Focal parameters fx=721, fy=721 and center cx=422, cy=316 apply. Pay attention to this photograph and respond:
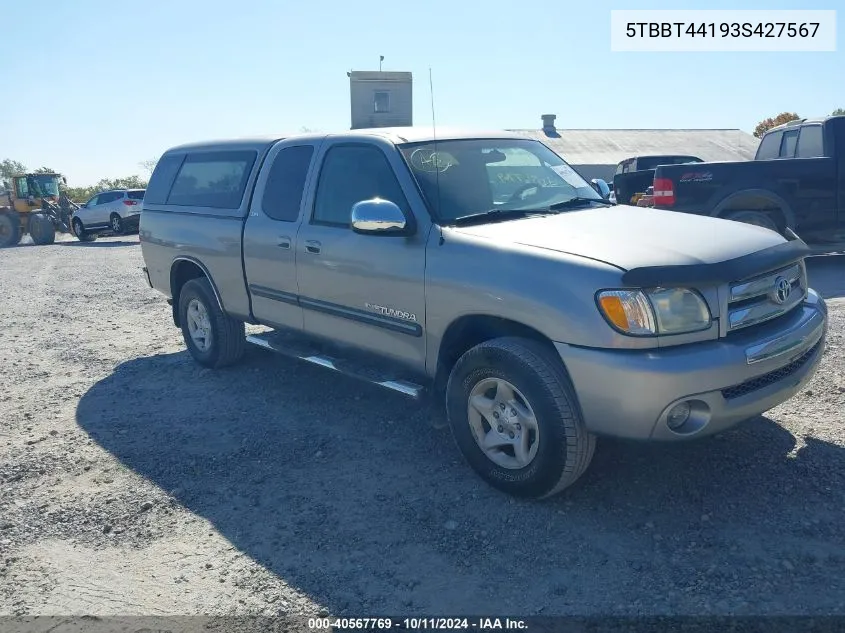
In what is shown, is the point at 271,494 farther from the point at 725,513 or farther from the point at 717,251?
the point at 717,251

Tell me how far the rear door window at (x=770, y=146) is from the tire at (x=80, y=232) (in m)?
21.6

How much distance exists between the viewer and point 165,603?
3.12m

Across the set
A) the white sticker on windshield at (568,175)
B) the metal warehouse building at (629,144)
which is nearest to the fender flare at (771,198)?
the white sticker on windshield at (568,175)

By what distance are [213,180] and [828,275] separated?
7.94 meters

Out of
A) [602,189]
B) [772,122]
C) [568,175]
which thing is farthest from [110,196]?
[772,122]

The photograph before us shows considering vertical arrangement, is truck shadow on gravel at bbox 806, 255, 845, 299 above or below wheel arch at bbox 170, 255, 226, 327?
below

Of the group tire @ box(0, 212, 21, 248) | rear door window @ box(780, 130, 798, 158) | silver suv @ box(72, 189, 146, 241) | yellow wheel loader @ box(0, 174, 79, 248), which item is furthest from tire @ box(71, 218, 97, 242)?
rear door window @ box(780, 130, 798, 158)

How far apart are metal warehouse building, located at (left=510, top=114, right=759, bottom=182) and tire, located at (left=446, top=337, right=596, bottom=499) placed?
30.3 m

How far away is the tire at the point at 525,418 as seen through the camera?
11.3 ft

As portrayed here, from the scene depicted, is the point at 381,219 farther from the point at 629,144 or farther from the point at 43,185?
the point at 629,144

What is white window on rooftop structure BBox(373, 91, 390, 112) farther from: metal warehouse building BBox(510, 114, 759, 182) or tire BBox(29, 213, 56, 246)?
tire BBox(29, 213, 56, 246)

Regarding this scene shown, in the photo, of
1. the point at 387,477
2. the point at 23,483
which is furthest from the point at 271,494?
the point at 23,483

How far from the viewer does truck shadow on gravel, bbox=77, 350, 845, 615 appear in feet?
9.88

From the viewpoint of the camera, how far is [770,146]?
10281mm
